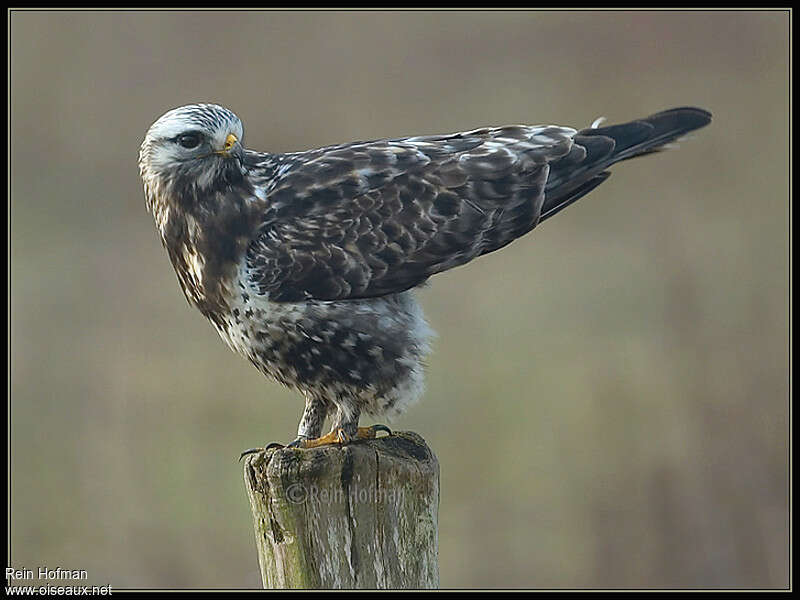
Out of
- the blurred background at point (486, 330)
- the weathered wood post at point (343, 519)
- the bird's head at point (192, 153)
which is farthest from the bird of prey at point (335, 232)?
the blurred background at point (486, 330)

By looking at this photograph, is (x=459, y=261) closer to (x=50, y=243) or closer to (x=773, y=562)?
(x=773, y=562)

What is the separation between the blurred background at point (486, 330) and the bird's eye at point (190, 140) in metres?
3.80

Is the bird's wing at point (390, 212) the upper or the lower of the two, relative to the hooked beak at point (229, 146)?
lower

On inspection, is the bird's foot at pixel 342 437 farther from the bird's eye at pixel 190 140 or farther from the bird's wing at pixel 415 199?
the bird's eye at pixel 190 140

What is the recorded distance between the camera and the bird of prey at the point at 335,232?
462 centimetres

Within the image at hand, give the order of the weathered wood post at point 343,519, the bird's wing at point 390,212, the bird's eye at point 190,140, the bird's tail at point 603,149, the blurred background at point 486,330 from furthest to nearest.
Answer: the blurred background at point 486,330, the bird's tail at point 603,149, the bird's wing at point 390,212, the bird's eye at point 190,140, the weathered wood post at point 343,519

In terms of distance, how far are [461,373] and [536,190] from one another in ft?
17.4

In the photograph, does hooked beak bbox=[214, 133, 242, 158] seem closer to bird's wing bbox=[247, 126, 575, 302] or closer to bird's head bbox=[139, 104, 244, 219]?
bird's head bbox=[139, 104, 244, 219]

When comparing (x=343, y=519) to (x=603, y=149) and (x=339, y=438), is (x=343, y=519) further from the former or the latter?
(x=603, y=149)

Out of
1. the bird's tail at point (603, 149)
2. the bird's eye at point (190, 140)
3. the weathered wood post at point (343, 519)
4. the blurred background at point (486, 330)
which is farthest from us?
the blurred background at point (486, 330)

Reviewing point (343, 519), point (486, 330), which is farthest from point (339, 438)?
point (486, 330)

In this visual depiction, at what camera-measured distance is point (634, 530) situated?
7695 mm

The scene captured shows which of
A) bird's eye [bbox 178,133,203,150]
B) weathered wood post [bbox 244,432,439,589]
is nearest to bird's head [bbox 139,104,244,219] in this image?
bird's eye [bbox 178,133,203,150]

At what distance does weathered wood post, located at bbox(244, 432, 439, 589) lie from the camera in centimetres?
391
